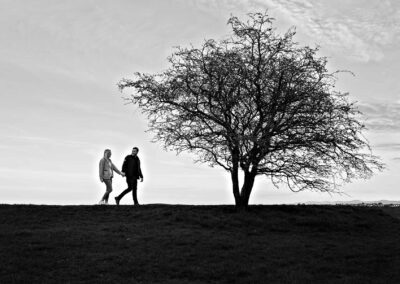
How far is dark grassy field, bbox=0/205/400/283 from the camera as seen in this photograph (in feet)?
47.5

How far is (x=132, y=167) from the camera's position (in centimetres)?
2619

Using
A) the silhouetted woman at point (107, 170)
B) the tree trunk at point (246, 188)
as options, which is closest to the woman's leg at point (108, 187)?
the silhouetted woman at point (107, 170)

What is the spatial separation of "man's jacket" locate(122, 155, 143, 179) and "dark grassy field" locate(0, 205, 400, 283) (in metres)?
2.06

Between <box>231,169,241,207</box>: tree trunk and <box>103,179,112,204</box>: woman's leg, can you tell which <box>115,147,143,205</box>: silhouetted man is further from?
<box>231,169,241,207</box>: tree trunk

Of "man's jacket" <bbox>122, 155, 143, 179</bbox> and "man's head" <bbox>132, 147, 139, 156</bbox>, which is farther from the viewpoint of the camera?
"man's head" <bbox>132, 147, 139, 156</bbox>

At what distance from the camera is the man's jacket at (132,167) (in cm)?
2619

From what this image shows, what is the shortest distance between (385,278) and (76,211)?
15.8 m

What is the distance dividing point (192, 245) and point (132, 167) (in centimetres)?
923

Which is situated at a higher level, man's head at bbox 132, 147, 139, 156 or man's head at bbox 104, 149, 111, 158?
man's head at bbox 132, 147, 139, 156

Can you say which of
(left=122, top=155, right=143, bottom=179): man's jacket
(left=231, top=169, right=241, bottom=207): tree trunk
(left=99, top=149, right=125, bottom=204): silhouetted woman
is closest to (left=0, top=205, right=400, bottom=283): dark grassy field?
(left=231, top=169, right=241, bottom=207): tree trunk

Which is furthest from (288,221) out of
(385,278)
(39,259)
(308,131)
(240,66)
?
(39,259)

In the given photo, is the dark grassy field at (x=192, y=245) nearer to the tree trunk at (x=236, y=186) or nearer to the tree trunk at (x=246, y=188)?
the tree trunk at (x=246, y=188)

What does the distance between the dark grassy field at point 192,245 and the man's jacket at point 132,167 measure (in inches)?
81.0

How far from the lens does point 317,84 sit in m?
25.2
